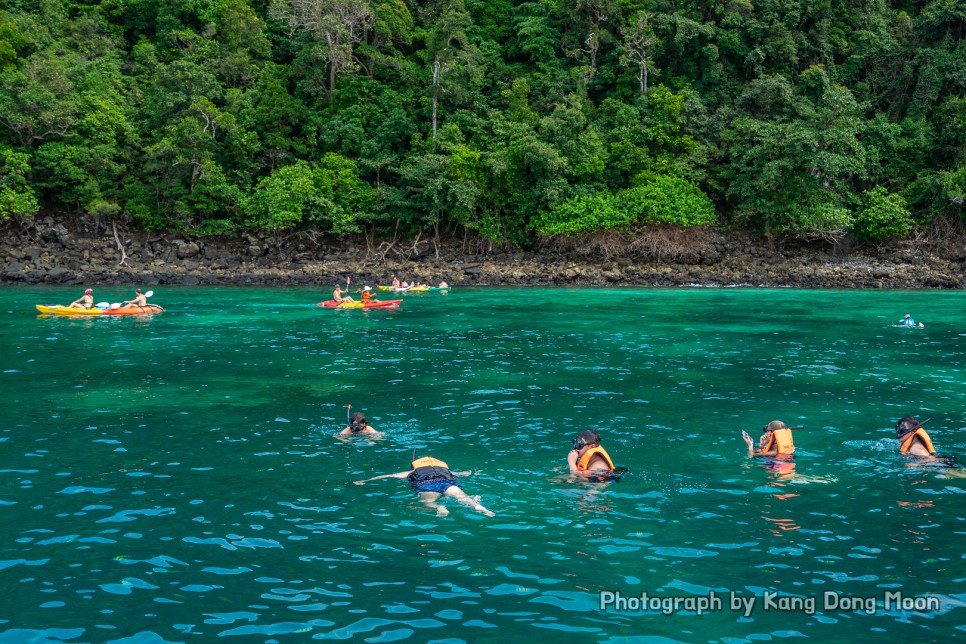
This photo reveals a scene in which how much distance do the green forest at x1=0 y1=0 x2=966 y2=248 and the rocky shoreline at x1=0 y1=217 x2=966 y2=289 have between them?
1597 millimetres

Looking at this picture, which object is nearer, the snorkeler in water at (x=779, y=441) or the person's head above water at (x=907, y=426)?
the snorkeler in water at (x=779, y=441)

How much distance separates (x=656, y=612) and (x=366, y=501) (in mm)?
4328

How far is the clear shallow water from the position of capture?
698 centimetres

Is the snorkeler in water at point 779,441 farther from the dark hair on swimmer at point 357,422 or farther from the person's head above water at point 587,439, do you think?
the dark hair on swimmer at point 357,422

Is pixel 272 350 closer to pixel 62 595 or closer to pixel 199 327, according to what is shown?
pixel 199 327

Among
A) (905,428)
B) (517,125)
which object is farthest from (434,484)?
(517,125)

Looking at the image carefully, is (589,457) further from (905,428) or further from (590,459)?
(905,428)

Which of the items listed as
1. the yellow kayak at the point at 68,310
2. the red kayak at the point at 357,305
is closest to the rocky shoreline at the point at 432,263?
the red kayak at the point at 357,305

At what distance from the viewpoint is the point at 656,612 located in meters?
7.05

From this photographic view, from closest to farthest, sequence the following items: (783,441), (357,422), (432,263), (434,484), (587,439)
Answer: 1. (434,484)
2. (587,439)
3. (783,441)
4. (357,422)
5. (432,263)

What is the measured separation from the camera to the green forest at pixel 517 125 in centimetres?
5097

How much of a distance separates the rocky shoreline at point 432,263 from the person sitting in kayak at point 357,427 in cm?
3554

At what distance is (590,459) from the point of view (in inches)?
425

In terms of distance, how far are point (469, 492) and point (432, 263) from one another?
44.3m
